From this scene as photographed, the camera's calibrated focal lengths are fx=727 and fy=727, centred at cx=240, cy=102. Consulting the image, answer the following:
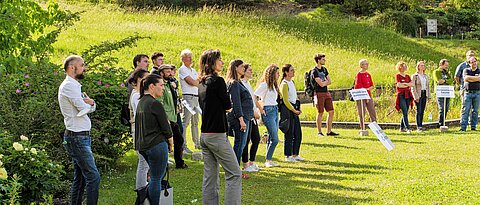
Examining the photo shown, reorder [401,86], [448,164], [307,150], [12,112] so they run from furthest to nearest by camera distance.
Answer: [401,86]
[307,150]
[448,164]
[12,112]

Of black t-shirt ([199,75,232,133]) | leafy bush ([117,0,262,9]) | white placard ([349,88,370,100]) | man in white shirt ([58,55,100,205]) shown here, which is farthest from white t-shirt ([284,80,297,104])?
leafy bush ([117,0,262,9])

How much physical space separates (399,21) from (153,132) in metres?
37.5

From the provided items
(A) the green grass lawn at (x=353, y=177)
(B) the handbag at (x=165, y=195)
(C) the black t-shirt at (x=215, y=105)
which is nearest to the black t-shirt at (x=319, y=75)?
(A) the green grass lawn at (x=353, y=177)

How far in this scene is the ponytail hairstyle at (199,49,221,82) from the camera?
859 centimetres

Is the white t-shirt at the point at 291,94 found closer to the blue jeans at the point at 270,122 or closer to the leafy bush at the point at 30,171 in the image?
the blue jeans at the point at 270,122

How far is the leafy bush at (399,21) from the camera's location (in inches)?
1704

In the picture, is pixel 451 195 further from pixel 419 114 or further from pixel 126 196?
pixel 419 114

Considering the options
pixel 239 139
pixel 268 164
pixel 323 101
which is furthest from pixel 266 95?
pixel 323 101

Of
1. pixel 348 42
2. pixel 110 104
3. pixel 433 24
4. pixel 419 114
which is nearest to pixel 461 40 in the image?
pixel 433 24

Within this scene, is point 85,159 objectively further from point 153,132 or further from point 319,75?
point 319,75

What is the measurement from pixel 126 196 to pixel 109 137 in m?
1.60

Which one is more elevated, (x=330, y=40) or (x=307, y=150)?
(x=330, y=40)

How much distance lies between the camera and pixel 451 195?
9.38 meters

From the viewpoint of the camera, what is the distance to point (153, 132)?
8.02 metres
